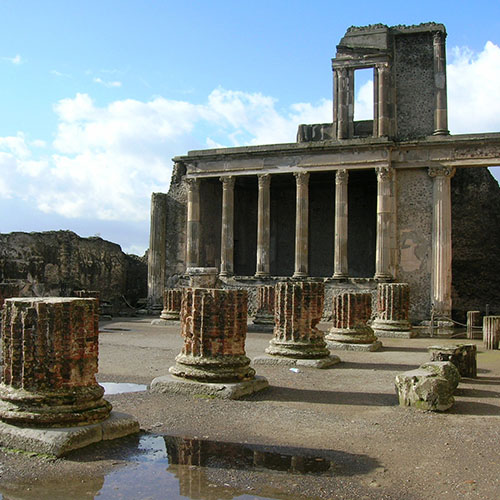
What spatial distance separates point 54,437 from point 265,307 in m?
12.0

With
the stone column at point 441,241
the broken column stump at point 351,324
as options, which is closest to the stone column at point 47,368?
the broken column stump at point 351,324

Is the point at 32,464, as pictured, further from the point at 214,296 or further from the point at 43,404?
the point at 214,296

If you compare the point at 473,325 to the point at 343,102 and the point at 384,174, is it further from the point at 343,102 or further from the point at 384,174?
the point at 343,102

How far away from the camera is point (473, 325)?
16672 millimetres

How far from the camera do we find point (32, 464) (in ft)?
14.5

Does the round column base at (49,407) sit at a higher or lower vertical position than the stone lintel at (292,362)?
higher

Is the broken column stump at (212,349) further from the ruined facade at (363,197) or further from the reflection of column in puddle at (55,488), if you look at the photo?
the ruined facade at (363,197)

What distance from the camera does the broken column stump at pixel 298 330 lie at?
970 cm

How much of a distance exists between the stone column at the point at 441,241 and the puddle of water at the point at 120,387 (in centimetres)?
1346

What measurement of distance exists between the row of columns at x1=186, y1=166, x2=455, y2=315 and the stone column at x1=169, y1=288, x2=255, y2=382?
1293 centimetres

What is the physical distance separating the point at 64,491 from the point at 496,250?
22851mm

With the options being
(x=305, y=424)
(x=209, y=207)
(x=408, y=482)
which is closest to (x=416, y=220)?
(x=209, y=207)

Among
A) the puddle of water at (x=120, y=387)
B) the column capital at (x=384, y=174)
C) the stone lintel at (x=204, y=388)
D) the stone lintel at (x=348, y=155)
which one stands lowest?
the puddle of water at (x=120, y=387)

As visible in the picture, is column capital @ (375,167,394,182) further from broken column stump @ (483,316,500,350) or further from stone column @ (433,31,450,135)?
broken column stump @ (483,316,500,350)
